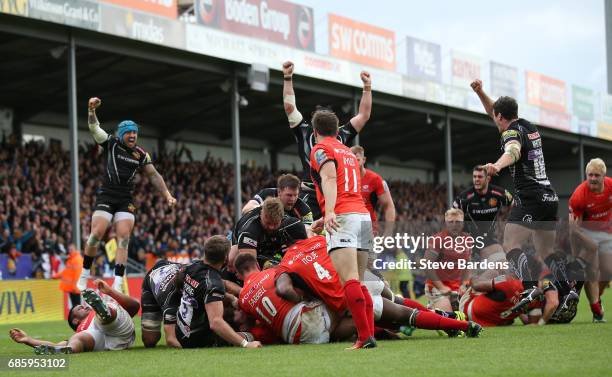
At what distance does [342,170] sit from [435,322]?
1.61 meters

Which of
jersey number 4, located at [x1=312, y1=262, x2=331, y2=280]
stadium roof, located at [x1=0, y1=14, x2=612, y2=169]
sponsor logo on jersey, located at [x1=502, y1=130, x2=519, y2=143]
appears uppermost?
stadium roof, located at [x1=0, y1=14, x2=612, y2=169]

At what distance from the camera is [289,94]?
34.1ft

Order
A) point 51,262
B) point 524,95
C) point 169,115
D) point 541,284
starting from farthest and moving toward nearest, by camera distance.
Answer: point 524,95 → point 169,115 → point 51,262 → point 541,284

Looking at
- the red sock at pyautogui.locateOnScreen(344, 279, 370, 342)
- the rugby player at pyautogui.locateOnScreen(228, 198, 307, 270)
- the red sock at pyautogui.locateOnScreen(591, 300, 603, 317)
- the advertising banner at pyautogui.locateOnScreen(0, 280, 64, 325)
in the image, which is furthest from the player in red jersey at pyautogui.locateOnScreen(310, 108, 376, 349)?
the advertising banner at pyautogui.locateOnScreen(0, 280, 64, 325)

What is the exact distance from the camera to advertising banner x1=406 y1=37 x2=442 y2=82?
30672mm

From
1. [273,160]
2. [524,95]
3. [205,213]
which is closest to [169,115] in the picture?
[205,213]

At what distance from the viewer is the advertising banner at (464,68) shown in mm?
33281

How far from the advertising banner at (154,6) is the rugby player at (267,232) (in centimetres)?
1166

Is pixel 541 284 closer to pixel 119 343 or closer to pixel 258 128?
pixel 119 343

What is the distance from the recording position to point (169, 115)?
33.4m

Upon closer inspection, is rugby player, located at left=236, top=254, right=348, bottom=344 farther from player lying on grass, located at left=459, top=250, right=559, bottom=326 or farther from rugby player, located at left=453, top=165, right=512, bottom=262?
rugby player, located at left=453, top=165, right=512, bottom=262

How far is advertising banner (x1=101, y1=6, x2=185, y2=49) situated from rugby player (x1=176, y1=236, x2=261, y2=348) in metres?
12.2

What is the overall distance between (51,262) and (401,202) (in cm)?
2242

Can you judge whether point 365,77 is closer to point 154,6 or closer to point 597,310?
point 597,310
